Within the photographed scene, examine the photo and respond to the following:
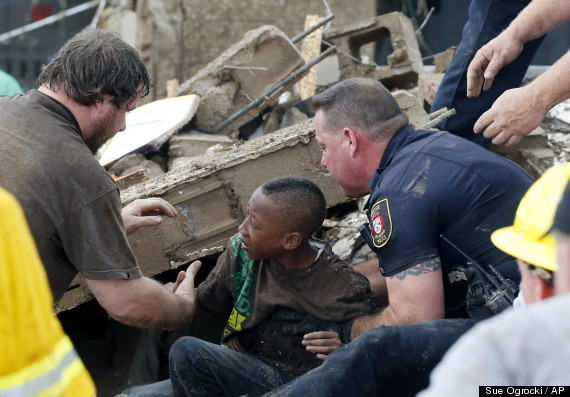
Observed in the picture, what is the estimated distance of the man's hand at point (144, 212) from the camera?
3.18 metres

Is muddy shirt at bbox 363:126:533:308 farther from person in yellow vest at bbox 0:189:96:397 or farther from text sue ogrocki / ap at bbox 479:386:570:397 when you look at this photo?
person in yellow vest at bbox 0:189:96:397

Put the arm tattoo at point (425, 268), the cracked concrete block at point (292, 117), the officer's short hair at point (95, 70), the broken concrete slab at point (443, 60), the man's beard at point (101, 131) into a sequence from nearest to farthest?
the arm tattoo at point (425, 268) → the officer's short hair at point (95, 70) → the man's beard at point (101, 131) → the cracked concrete block at point (292, 117) → the broken concrete slab at point (443, 60)

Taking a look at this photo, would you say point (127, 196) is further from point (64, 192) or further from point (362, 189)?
point (362, 189)

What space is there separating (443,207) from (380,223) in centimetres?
26

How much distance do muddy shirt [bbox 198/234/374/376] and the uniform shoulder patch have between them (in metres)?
0.45

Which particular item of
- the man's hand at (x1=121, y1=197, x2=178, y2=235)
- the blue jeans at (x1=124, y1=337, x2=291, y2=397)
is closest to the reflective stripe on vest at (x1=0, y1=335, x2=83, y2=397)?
the blue jeans at (x1=124, y1=337, x2=291, y2=397)

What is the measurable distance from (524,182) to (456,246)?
0.42m

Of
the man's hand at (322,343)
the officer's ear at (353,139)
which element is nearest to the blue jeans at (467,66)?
the officer's ear at (353,139)

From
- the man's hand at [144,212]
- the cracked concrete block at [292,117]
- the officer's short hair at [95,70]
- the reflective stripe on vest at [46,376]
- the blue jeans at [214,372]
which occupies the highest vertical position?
the officer's short hair at [95,70]

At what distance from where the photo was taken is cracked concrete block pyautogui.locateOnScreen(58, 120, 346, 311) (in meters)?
3.67

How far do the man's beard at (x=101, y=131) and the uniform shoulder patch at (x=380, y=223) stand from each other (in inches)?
49.2

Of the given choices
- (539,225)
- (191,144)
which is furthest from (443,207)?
(191,144)

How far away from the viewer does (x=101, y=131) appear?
2941mm

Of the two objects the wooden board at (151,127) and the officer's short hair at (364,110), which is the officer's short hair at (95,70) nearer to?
the officer's short hair at (364,110)
